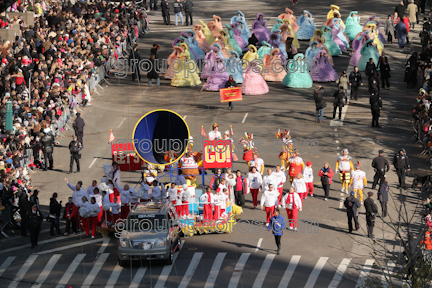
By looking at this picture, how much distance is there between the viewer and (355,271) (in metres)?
20.6

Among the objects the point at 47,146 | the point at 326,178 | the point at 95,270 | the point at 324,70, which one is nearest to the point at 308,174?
the point at 326,178

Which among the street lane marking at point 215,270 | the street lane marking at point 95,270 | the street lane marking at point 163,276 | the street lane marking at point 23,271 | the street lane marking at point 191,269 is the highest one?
the street lane marking at point 215,270

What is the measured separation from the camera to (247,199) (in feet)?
86.9

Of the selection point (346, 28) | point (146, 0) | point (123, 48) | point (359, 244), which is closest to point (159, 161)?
point (359, 244)

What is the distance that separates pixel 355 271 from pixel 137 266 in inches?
227

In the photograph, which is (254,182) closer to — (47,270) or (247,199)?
(247,199)

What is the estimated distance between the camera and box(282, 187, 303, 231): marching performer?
23.5m

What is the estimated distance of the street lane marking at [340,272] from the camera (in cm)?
1997

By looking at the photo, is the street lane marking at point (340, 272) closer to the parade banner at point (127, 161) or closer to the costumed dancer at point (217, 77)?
the parade banner at point (127, 161)

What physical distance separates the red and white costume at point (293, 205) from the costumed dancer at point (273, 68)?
1496 centimetres

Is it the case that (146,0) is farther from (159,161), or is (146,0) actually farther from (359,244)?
(359,244)

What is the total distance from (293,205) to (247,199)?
3.29 metres

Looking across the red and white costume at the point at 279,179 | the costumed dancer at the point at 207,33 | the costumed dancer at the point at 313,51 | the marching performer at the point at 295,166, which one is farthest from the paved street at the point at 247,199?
the costumed dancer at the point at 207,33

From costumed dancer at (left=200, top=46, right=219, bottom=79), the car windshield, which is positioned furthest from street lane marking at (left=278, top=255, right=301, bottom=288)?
costumed dancer at (left=200, top=46, right=219, bottom=79)
